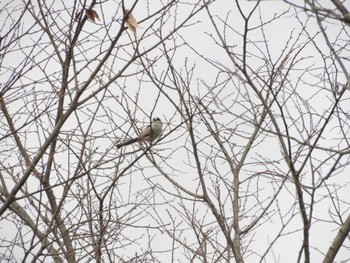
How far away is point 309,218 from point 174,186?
1739 millimetres

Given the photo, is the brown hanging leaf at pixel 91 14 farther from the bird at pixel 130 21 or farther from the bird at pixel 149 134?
the bird at pixel 149 134

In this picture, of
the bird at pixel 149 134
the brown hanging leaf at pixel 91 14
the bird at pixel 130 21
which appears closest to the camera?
the bird at pixel 130 21

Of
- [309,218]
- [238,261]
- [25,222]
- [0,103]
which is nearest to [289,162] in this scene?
[309,218]

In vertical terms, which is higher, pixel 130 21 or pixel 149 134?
pixel 149 134

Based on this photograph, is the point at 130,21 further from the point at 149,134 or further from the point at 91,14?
the point at 149,134

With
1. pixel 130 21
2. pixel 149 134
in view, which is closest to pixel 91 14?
pixel 130 21

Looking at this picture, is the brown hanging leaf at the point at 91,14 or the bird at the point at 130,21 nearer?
the bird at the point at 130,21

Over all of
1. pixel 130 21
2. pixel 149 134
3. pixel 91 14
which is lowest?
pixel 130 21

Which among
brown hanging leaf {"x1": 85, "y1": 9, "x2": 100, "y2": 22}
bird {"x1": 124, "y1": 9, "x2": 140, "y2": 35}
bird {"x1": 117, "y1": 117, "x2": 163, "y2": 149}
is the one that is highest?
bird {"x1": 117, "y1": 117, "x2": 163, "y2": 149}

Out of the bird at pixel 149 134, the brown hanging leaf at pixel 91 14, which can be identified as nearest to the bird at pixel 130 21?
the brown hanging leaf at pixel 91 14

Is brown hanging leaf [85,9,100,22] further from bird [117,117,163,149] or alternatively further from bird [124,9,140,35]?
bird [117,117,163,149]

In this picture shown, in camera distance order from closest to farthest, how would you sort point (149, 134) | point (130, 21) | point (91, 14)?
point (130, 21) < point (91, 14) < point (149, 134)

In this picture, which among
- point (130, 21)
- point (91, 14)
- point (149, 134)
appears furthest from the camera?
point (149, 134)

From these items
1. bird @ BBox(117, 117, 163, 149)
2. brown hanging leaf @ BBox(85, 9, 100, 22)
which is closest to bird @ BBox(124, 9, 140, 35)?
brown hanging leaf @ BBox(85, 9, 100, 22)
